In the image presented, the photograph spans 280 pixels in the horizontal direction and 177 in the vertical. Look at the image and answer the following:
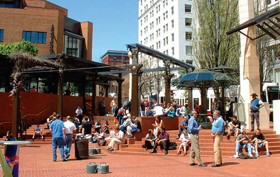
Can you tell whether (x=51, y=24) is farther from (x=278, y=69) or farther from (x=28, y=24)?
(x=278, y=69)

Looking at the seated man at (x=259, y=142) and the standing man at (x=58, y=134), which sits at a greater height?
the standing man at (x=58, y=134)

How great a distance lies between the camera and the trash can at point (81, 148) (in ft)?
38.0

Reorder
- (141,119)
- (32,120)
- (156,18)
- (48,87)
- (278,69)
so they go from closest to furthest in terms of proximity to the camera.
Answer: (141,119)
(32,120)
(48,87)
(278,69)
(156,18)

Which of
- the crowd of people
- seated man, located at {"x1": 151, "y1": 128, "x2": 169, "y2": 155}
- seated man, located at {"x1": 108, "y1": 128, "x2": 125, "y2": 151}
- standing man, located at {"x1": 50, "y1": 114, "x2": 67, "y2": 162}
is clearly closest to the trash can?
the crowd of people

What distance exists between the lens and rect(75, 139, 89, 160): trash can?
1159 centimetres

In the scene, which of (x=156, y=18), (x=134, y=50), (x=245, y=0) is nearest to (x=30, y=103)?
(x=134, y=50)

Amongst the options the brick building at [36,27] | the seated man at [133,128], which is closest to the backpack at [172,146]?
the seated man at [133,128]

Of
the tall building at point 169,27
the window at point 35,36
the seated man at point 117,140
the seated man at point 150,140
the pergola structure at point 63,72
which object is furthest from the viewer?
the tall building at point 169,27

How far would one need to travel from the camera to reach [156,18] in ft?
233

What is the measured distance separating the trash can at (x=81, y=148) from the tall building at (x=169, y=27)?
136 feet

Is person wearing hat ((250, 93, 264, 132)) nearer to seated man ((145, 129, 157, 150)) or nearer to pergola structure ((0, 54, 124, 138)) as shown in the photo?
seated man ((145, 129, 157, 150))

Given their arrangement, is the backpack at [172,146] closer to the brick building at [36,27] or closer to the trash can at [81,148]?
the trash can at [81,148]

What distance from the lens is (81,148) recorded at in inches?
459

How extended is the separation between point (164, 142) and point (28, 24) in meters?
31.3
